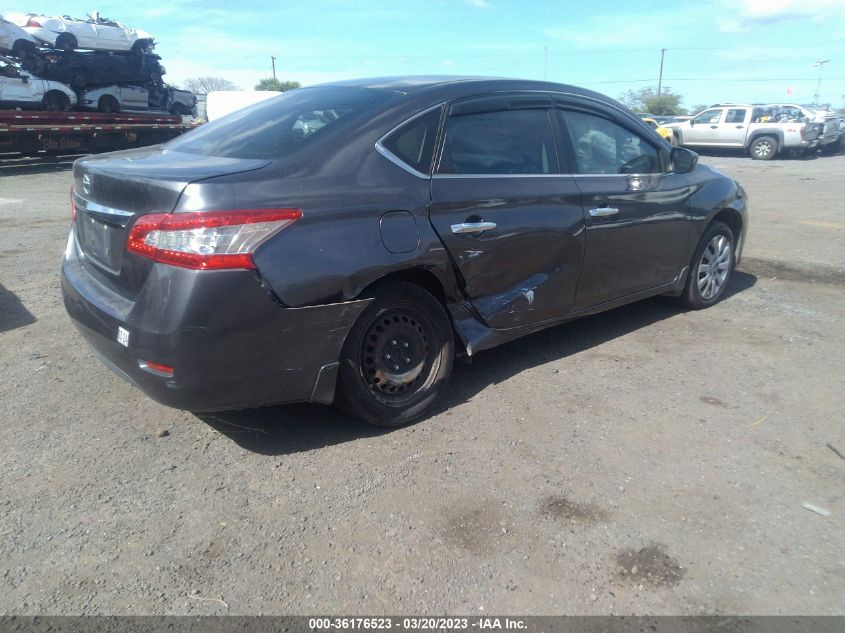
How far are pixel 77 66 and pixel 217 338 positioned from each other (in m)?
22.2

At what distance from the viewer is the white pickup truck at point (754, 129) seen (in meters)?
22.2

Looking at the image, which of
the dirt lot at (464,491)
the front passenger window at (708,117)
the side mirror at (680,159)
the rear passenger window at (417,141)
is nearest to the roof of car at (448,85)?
the rear passenger window at (417,141)

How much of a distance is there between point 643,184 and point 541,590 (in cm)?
310

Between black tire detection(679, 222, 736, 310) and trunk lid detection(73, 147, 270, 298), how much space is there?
3.63 meters

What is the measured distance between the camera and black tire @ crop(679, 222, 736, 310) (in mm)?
5297

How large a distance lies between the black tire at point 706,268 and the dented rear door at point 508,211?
1.61m

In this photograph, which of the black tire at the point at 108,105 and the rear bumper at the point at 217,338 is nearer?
the rear bumper at the point at 217,338

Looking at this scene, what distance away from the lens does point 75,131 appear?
61.1 ft

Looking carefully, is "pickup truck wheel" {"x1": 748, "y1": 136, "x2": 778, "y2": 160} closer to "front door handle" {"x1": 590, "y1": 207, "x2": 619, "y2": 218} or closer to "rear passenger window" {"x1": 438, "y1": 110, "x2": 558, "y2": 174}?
"front door handle" {"x1": 590, "y1": 207, "x2": 619, "y2": 218}

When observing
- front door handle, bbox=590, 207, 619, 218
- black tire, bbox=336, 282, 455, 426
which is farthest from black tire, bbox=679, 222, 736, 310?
black tire, bbox=336, 282, 455, 426

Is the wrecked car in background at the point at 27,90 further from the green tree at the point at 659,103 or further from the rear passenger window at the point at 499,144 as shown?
the green tree at the point at 659,103

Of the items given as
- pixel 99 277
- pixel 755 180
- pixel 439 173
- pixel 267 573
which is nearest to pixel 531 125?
Answer: pixel 439 173

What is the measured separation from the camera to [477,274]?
12.0 ft

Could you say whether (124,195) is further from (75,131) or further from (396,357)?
(75,131)
